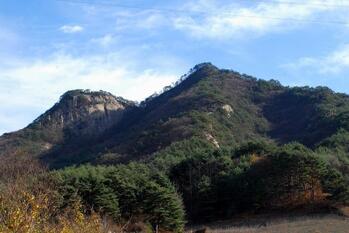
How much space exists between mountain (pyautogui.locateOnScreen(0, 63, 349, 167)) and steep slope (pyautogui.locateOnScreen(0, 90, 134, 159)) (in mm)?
208

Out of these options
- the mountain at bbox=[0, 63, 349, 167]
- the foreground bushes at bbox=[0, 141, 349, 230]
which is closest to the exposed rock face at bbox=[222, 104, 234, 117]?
the mountain at bbox=[0, 63, 349, 167]

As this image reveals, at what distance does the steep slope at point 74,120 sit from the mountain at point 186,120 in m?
0.21

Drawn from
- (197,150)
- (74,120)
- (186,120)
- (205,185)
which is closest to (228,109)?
(186,120)

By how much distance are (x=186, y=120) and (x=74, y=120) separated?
155 ft

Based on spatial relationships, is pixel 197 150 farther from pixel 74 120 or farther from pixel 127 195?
pixel 74 120

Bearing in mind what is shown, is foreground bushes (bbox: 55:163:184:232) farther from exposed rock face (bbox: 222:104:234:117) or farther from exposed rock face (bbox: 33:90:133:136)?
exposed rock face (bbox: 33:90:133:136)

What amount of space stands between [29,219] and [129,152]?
7875 centimetres

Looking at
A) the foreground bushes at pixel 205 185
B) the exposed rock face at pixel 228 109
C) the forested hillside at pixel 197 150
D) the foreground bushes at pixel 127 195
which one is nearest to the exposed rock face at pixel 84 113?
the forested hillside at pixel 197 150

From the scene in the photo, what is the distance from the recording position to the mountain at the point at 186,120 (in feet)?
273

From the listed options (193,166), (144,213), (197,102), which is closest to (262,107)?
(197,102)

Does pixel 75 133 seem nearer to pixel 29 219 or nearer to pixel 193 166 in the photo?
pixel 193 166

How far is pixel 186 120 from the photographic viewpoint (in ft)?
286

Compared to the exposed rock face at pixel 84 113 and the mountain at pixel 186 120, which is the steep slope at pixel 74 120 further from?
the mountain at pixel 186 120

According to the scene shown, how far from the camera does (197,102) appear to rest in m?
99.1
